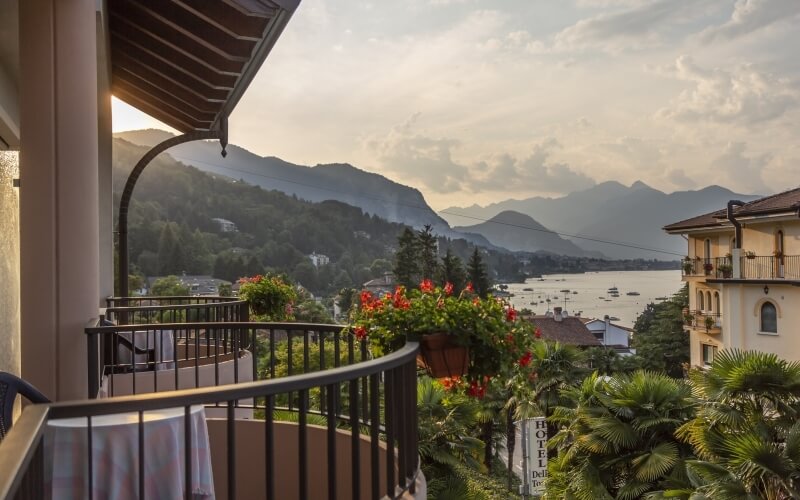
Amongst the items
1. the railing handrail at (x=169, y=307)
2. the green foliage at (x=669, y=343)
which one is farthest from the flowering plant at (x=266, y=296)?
the green foliage at (x=669, y=343)

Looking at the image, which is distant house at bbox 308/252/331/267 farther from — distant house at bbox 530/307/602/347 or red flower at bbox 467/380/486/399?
red flower at bbox 467/380/486/399

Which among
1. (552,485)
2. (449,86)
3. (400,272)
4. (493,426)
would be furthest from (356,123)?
(552,485)

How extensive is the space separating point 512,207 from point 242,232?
53.7 m

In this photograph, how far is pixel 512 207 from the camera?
95.7 metres

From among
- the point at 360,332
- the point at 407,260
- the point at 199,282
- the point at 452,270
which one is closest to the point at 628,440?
the point at 360,332

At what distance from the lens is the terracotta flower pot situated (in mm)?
3535

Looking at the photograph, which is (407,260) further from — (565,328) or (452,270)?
(565,328)

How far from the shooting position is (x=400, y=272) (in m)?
47.5

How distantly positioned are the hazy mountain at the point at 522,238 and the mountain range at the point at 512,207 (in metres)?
0.11

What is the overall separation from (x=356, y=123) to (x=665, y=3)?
1297 inches

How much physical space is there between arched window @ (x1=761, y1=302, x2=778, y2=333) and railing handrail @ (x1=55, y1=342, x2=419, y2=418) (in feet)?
81.3

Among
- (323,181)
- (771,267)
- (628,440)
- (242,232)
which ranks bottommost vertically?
(628,440)

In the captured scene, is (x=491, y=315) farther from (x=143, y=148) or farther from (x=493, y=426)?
(x=143, y=148)

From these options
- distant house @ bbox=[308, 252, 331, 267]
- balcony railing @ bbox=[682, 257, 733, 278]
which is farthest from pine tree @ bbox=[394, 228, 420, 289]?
balcony railing @ bbox=[682, 257, 733, 278]
